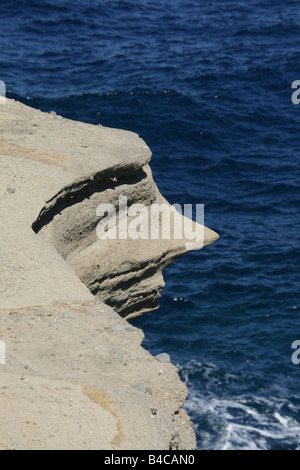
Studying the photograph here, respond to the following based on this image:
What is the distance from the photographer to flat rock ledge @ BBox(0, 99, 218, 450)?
8.96 metres

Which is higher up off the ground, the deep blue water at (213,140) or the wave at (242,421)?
the deep blue water at (213,140)

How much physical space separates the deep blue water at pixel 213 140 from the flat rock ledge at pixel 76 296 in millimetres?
6626

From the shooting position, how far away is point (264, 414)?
21203 mm

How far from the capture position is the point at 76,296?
1111 centimetres

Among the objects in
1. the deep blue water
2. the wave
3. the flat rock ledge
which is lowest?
the wave

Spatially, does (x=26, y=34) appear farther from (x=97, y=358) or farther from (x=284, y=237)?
(x=97, y=358)

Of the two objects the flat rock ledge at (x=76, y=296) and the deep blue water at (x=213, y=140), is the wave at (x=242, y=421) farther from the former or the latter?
the flat rock ledge at (x=76, y=296)

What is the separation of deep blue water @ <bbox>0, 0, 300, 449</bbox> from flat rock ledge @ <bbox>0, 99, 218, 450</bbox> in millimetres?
6626

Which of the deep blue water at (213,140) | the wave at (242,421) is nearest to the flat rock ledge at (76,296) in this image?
the wave at (242,421)

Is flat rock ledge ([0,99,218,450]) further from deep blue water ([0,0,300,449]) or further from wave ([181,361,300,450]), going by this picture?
deep blue water ([0,0,300,449])

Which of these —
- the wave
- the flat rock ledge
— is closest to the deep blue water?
the wave

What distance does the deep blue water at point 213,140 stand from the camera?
22078 millimetres

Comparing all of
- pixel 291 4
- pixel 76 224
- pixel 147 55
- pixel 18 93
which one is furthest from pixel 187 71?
pixel 76 224

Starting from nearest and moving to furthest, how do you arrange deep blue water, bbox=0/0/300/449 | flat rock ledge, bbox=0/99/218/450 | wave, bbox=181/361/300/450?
flat rock ledge, bbox=0/99/218/450, wave, bbox=181/361/300/450, deep blue water, bbox=0/0/300/449
